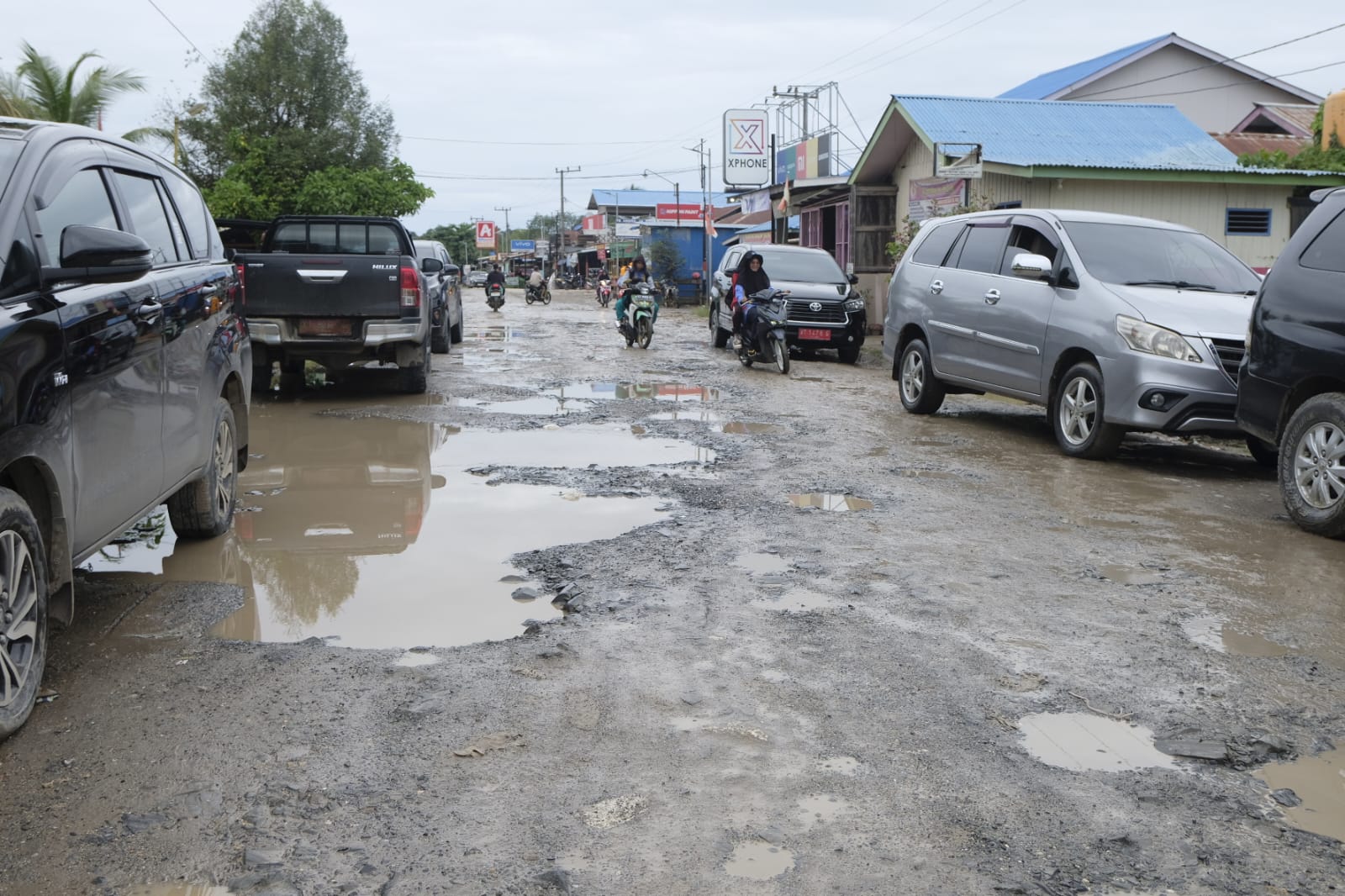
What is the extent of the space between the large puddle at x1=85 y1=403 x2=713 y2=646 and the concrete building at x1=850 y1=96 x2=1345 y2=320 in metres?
12.5

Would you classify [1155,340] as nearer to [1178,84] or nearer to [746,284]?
[746,284]

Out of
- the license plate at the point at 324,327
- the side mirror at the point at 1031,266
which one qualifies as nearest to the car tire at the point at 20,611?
the side mirror at the point at 1031,266

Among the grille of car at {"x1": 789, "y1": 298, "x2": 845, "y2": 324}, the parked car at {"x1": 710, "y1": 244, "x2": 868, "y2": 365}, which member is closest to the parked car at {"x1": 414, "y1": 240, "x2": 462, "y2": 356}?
the parked car at {"x1": 710, "y1": 244, "x2": 868, "y2": 365}

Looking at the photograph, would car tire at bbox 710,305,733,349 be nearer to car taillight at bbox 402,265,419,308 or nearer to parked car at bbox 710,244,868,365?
parked car at bbox 710,244,868,365

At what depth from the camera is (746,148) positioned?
39875 mm

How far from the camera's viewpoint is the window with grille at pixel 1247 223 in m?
20.2

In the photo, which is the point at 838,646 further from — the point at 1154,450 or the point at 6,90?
the point at 6,90

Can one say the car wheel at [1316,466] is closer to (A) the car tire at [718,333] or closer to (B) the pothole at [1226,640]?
(B) the pothole at [1226,640]

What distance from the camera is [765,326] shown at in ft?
55.9

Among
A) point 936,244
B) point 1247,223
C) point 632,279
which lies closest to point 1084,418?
point 936,244

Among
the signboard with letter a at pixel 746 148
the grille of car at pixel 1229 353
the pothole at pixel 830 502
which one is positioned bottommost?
the pothole at pixel 830 502

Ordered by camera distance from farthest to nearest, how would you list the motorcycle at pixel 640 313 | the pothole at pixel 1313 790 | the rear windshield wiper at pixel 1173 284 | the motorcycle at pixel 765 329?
the motorcycle at pixel 640 313 → the motorcycle at pixel 765 329 → the rear windshield wiper at pixel 1173 284 → the pothole at pixel 1313 790

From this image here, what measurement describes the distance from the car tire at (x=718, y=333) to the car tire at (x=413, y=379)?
8.58 meters

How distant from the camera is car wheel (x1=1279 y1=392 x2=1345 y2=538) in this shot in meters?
6.62
